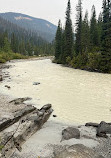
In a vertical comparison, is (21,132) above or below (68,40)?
below

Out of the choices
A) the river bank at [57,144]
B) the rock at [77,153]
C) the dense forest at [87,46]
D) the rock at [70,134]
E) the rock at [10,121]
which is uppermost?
the dense forest at [87,46]

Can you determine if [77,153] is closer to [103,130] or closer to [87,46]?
[103,130]

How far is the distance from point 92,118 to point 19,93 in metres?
9.24

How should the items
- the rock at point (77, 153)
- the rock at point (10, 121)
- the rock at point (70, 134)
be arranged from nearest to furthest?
the rock at point (77, 153), the rock at point (70, 134), the rock at point (10, 121)

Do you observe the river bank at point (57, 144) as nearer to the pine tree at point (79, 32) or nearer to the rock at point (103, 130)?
the rock at point (103, 130)

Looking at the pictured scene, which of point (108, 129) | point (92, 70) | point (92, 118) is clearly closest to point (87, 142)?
point (108, 129)

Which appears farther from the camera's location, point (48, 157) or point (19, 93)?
point (19, 93)

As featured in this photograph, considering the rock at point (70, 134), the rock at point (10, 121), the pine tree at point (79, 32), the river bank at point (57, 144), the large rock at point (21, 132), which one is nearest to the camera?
the river bank at point (57, 144)

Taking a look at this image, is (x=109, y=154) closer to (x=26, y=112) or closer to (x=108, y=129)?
(x=108, y=129)

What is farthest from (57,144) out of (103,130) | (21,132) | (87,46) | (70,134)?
(87,46)

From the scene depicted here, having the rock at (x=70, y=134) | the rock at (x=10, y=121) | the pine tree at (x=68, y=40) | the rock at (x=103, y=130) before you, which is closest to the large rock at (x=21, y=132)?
the rock at (x=10, y=121)

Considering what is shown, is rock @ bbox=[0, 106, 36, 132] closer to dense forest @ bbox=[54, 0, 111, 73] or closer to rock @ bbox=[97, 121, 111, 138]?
rock @ bbox=[97, 121, 111, 138]

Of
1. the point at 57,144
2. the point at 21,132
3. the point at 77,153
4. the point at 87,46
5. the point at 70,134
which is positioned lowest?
the point at 57,144

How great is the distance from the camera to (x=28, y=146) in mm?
7062
